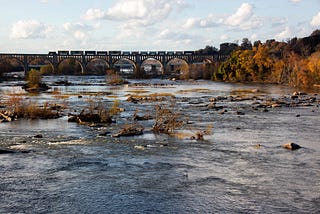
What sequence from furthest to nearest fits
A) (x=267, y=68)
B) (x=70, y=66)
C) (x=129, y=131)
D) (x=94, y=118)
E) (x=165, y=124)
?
(x=70, y=66)
(x=267, y=68)
(x=94, y=118)
(x=165, y=124)
(x=129, y=131)

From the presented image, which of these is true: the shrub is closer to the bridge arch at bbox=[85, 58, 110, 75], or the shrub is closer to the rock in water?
the rock in water

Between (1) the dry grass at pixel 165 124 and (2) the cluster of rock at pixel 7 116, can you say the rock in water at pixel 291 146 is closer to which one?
(1) the dry grass at pixel 165 124

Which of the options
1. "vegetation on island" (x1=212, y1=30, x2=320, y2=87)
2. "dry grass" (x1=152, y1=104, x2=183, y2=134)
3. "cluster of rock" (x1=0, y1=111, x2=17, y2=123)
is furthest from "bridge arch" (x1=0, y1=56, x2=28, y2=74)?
"dry grass" (x1=152, y1=104, x2=183, y2=134)

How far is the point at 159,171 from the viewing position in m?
17.9

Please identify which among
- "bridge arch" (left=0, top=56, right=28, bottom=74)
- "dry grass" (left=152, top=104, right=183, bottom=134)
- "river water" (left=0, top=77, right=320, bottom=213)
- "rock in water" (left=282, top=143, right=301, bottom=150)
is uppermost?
"bridge arch" (left=0, top=56, right=28, bottom=74)

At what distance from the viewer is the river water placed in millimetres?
14125

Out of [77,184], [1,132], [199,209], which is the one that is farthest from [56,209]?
[1,132]

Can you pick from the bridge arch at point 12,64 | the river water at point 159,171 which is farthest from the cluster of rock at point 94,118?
the bridge arch at point 12,64

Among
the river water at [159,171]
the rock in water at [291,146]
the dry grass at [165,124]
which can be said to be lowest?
the river water at [159,171]

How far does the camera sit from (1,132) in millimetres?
26859

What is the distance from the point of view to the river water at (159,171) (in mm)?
14125

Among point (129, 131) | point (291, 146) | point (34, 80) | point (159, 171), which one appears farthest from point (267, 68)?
point (159, 171)

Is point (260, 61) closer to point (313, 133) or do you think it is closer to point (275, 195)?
point (313, 133)

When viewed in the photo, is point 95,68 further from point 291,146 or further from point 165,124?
point 291,146
